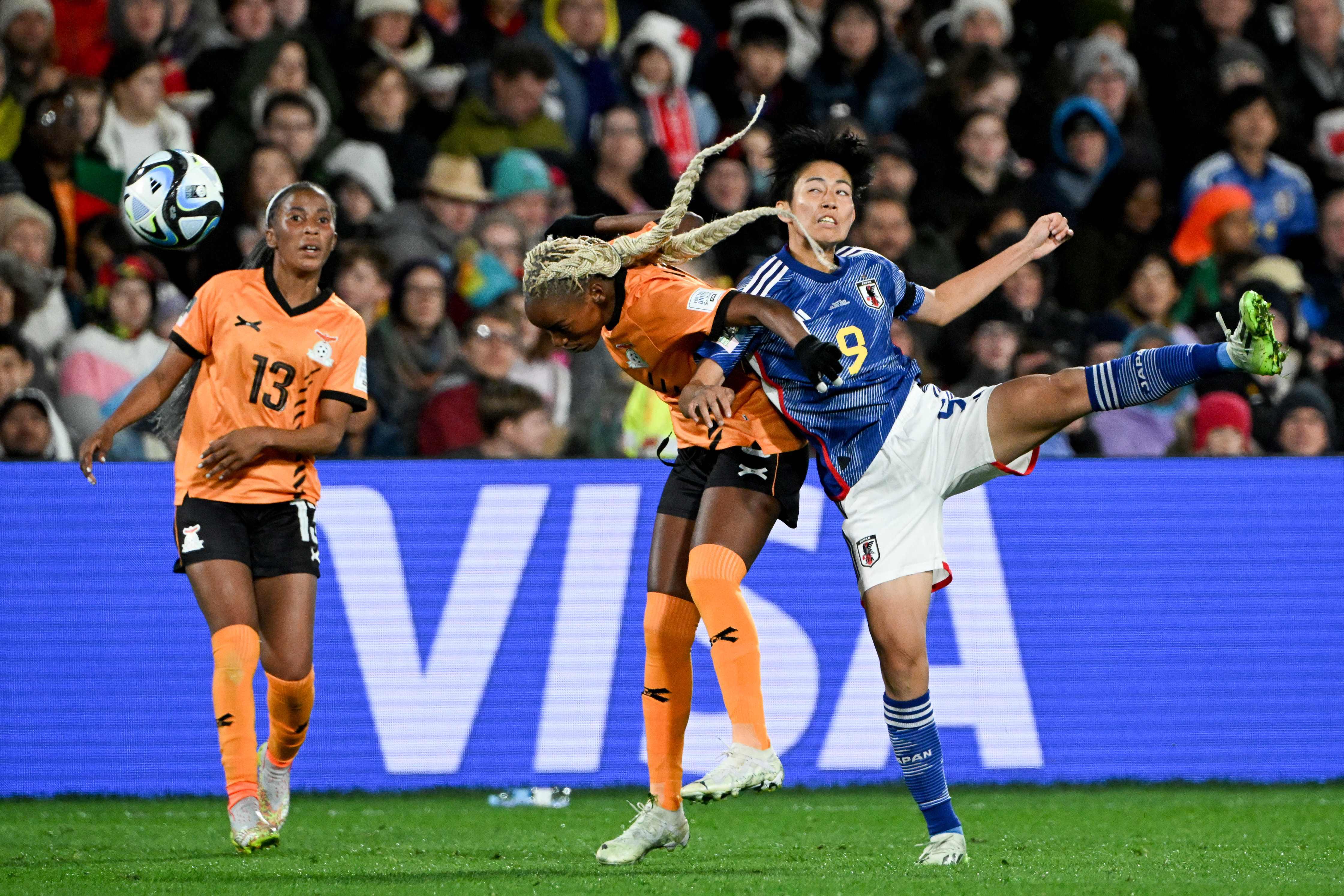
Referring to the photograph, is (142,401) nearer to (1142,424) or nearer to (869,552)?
(869,552)

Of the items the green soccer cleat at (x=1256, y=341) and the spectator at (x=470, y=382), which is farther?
the spectator at (x=470, y=382)

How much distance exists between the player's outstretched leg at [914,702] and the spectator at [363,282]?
490cm

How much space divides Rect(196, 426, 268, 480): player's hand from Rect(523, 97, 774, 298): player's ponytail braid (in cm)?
122

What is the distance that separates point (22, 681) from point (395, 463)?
6.44 ft

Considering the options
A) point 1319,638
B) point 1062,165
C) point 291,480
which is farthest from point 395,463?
point 1062,165

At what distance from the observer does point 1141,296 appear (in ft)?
35.2

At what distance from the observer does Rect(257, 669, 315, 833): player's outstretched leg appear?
640 centimetres

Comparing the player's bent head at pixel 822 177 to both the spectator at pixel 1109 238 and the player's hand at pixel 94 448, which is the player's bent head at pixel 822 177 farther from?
the spectator at pixel 1109 238

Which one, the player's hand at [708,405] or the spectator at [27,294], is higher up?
the spectator at [27,294]

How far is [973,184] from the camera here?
11.1 meters

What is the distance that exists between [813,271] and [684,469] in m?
0.81

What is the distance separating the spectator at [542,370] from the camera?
9602 millimetres

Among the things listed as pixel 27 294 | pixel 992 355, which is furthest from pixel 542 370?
pixel 27 294

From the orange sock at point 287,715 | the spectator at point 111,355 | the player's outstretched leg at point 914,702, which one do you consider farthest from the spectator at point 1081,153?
the orange sock at point 287,715
